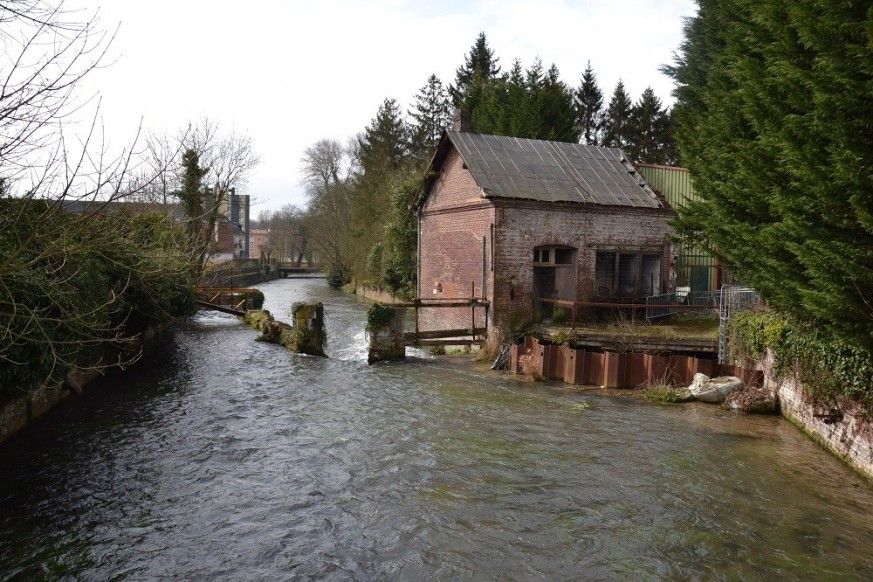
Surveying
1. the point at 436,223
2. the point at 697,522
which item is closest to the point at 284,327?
the point at 436,223

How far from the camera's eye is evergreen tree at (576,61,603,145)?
159 feet

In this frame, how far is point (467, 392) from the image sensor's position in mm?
13789

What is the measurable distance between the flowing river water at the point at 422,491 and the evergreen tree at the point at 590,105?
38.7m

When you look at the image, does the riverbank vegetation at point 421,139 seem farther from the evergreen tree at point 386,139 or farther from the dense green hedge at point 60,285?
the dense green hedge at point 60,285

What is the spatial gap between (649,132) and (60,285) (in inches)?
1709

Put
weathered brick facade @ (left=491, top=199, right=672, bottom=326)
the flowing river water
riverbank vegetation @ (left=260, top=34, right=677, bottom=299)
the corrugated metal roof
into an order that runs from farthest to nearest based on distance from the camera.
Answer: riverbank vegetation @ (left=260, top=34, right=677, bottom=299), the corrugated metal roof, weathered brick facade @ (left=491, top=199, right=672, bottom=326), the flowing river water

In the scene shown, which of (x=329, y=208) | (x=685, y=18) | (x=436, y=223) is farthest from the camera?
(x=329, y=208)

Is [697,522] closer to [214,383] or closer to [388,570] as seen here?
[388,570]

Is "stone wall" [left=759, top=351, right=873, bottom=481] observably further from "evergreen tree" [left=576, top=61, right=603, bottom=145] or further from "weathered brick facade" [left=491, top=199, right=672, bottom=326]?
"evergreen tree" [left=576, top=61, right=603, bottom=145]

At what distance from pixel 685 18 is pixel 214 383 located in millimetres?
21867

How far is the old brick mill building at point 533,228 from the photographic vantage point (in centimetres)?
1797

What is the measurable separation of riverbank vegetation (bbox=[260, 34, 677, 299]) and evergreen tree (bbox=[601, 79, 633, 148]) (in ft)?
0.24

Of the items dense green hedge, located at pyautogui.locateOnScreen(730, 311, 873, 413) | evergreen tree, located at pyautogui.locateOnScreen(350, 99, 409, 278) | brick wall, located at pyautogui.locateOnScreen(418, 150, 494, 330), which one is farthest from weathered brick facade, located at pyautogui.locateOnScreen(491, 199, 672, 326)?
evergreen tree, located at pyautogui.locateOnScreen(350, 99, 409, 278)

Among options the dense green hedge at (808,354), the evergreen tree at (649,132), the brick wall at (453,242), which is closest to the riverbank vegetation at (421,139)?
the evergreen tree at (649,132)
